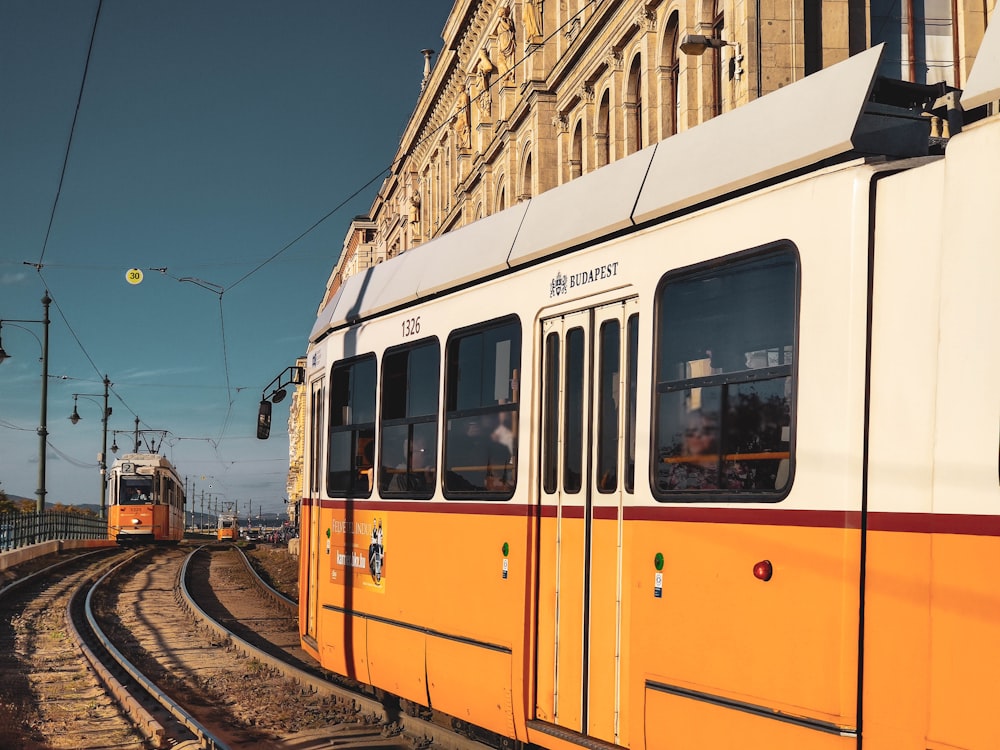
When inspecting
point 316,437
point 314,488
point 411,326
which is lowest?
point 314,488

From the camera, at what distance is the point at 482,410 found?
8062mm

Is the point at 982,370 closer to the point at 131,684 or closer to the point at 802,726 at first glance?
the point at 802,726

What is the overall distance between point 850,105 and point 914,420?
1454 millimetres

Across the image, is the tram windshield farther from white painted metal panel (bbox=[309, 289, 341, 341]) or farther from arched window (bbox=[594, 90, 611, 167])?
white painted metal panel (bbox=[309, 289, 341, 341])

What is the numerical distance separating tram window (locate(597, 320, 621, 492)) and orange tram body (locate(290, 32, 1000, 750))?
0.05ft

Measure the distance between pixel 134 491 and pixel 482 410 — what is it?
4395 cm

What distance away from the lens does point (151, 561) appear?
3597 centimetres

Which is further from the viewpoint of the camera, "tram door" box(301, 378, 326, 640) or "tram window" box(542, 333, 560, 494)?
"tram door" box(301, 378, 326, 640)

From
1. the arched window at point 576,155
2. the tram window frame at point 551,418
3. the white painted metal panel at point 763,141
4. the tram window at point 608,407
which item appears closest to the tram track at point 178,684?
the tram window frame at point 551,418

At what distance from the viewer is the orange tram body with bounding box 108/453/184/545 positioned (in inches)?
1934

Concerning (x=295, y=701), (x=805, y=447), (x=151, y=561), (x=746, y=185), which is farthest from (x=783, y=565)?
(x=151, y=561)

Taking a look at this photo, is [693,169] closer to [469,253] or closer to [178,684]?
[469,253]

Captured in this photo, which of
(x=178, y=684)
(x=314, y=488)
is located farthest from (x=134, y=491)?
(x=314, y=488)

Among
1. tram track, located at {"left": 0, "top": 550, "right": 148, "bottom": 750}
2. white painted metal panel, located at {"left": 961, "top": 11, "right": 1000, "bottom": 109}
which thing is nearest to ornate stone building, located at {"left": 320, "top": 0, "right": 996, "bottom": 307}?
white painted metal panel, located at {"left": 961, "top": 11, "right": 1000, "bottom": 109}
